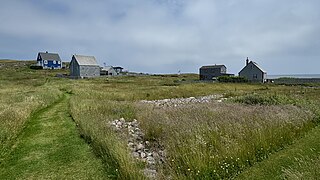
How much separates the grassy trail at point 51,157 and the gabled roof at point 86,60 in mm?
81867

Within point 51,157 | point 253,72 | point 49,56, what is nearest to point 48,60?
point 49,56

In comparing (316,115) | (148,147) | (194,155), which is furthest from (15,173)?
(316,115)

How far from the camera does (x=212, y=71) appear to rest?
10700cm

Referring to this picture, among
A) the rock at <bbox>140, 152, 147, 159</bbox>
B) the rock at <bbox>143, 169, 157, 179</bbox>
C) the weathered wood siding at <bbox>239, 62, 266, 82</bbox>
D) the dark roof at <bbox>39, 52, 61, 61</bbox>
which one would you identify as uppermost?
the dark roof at <bbox>39, 52, 61, 61</bbox>

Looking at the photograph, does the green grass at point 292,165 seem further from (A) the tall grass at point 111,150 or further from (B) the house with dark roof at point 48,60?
Answer: (B) the house with dark roof at point 48,60

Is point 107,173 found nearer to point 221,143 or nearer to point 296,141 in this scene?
point 221,143

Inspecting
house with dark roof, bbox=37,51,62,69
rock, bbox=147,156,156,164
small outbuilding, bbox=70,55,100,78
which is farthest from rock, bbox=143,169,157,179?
house with dark roof, bbox=37,51,62,69

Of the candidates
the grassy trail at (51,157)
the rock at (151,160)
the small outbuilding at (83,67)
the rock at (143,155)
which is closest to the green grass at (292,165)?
the rock at (151,160)

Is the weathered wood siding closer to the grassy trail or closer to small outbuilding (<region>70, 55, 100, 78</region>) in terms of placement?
small outbuilding (<region>70, 55, 100, 78</region>)

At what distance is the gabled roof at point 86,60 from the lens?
305 ft

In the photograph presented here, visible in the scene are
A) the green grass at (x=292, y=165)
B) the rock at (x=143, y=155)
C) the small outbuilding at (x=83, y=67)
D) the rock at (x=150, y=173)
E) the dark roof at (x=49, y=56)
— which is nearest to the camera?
the green grass at (x=292, y=165)

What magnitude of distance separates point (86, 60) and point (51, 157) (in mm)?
90626

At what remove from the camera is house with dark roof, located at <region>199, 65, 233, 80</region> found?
344 feet

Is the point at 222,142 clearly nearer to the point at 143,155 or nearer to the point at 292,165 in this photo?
the point at 292,165
